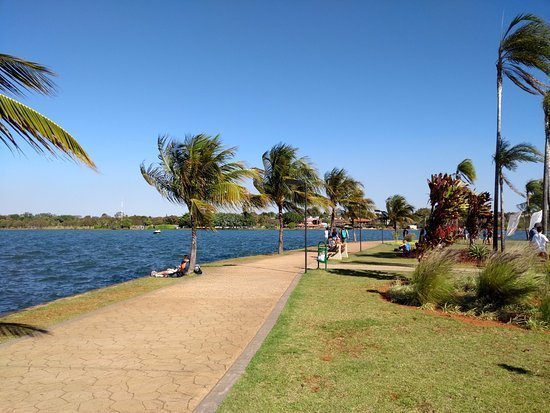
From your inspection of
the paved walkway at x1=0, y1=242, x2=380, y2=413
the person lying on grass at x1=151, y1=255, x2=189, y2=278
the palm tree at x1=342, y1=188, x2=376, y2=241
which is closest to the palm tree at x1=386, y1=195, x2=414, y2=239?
the palm tree at x1=342, y1=188, x2=376, y2=241

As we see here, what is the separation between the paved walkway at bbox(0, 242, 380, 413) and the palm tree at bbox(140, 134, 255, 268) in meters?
5.38

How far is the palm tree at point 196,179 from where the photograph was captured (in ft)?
47.2

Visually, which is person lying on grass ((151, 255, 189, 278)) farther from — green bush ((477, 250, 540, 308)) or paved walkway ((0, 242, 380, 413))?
green bush ((477, 250, 540, 308))

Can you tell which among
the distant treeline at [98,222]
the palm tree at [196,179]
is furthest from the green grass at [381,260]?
the distant treeline at [98,222]

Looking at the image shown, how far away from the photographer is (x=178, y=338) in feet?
20.9

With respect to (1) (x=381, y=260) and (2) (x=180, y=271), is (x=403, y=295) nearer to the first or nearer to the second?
(2) (x=180, y=271)

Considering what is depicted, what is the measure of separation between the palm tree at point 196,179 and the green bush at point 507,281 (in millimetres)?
8514

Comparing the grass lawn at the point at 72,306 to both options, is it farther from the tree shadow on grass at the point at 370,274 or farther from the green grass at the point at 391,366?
the tree shadow on grass at the point at 370,274

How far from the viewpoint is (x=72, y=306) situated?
917 centimetres

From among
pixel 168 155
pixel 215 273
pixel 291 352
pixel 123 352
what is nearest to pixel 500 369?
pixel 291 352

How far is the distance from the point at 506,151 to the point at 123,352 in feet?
51.3

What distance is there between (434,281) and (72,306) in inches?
324

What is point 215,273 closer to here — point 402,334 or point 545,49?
point 402,334

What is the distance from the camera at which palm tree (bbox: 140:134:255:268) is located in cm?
1439
